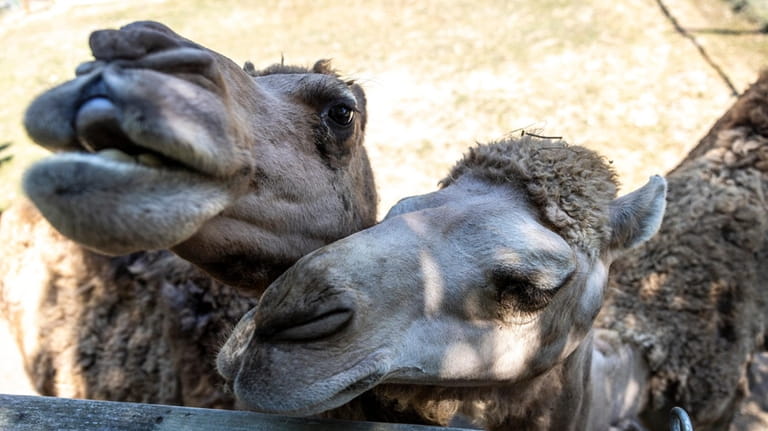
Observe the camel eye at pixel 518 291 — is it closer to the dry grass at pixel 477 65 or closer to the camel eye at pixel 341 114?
the camel eye at pixel 341 114

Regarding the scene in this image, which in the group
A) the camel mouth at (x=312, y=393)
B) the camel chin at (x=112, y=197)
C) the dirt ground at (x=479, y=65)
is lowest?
the dirt ground at (x=479, y=65)

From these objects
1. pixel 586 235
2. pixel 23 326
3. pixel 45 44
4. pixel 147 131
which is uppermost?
pixel 45 44

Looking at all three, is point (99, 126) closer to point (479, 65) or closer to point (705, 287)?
point (705, 287)

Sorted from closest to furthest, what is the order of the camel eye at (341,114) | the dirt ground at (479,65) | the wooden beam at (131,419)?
the wooden beam at (131,419), the camel eye at (341,114), the dirt ground at (479,65)

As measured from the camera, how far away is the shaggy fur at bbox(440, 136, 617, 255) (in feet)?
6.44

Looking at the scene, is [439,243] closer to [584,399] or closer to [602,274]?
[602,274]

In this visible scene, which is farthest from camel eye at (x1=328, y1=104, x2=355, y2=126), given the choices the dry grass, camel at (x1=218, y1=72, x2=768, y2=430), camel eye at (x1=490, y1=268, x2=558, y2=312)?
the dry grass

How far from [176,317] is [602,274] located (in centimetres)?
196

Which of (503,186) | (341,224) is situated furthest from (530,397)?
(341,224)

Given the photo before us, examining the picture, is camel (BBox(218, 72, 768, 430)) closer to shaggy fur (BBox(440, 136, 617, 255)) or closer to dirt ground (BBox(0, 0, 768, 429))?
shaggy fur (BBox(440, 136, 617, 255))

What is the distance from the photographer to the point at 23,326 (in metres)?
3.61

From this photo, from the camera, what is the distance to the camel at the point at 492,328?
1.55 m

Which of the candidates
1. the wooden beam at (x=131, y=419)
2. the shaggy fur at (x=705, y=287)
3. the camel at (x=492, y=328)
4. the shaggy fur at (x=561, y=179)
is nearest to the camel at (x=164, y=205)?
the camel at (x=492, y=328)

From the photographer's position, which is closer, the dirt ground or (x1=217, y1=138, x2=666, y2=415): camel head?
(x1=217, y1=138, x2=666, y2=415): camel head
